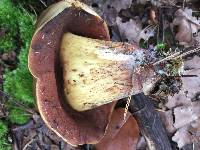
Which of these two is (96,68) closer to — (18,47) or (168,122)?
(18,47)

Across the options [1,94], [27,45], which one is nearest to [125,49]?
[27,45]

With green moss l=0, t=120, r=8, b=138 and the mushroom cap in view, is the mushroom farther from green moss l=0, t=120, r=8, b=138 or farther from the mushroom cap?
green moss l=0, t=120, r=8, b=138

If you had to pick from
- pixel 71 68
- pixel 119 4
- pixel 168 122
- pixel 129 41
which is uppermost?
pixel 119 4

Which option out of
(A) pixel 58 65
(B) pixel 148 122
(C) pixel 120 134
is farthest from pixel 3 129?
(B) pixel 148 122

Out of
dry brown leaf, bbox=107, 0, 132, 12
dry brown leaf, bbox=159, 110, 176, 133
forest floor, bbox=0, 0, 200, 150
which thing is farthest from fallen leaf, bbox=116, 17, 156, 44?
dry brown leaf, bbox=159, 110, 176, 133

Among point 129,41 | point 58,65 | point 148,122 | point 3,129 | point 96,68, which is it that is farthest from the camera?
point 129,41

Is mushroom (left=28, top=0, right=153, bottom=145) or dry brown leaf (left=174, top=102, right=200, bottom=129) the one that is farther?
dry brown leaf (left=174, top=102, right=200, bottom=129)

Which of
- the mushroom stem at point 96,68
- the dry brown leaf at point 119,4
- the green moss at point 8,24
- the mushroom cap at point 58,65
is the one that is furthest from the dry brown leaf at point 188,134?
the green moss at point 8,24
